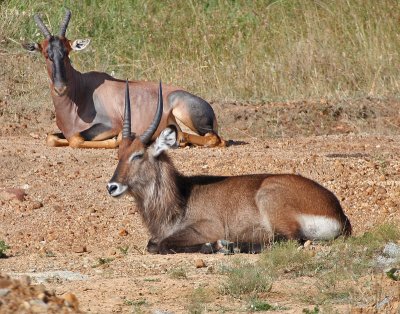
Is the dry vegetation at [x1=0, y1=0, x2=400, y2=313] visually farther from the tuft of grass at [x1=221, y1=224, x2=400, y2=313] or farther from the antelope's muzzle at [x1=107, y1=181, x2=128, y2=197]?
the antelope's muzzle at [x1=107, y1=181, x2=128, y2=197]

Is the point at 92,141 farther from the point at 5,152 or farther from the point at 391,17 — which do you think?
the point at 391,17

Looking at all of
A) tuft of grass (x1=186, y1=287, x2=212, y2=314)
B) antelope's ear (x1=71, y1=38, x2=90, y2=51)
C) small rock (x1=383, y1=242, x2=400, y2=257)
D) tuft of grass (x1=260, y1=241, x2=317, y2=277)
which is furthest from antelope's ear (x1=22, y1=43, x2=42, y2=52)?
tuft of grass (x1=186, y1=287, x2=212, y2=314)

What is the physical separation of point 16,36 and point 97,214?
787 cm

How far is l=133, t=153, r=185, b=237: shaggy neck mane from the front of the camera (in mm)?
10023

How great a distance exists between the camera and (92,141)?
14797mm

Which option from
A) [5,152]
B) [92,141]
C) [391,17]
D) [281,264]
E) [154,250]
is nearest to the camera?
[281,264]

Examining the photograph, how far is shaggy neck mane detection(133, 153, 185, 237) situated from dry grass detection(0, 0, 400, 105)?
6505 millimetres

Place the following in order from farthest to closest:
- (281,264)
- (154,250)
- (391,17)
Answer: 1. (391,17)
2. (154,250)
3. (281,264)

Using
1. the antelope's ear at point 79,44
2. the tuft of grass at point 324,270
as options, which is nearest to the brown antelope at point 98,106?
the antelope's ear at point 79,44

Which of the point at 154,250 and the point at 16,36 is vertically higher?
the point at 16,36

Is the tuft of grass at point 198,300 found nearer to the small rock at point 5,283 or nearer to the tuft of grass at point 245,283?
the tuft of grass at point 245,283

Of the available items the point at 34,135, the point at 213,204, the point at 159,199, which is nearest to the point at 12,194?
the point at 159,199

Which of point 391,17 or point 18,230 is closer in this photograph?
point 18,230

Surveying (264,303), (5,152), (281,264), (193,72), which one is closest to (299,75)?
(193,72)
